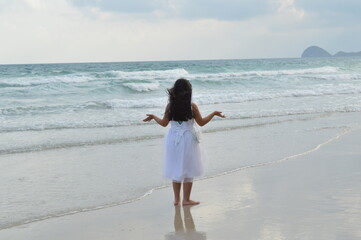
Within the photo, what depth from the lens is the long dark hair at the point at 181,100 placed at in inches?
257

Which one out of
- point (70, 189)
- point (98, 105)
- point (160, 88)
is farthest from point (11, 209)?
point (160, 88)

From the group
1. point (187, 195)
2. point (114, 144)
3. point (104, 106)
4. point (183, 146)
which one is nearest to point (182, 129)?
point (183, 146)

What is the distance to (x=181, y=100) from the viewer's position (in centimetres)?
654

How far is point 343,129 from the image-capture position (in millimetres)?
13281

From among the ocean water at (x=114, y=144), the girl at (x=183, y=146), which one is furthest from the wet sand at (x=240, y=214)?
the ocean water at (x=114, y=144)

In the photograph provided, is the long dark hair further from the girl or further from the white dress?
the white dress

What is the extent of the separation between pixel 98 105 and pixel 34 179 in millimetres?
13582

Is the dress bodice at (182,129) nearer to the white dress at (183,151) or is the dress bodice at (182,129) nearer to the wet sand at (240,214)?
the white dress at (183,151)

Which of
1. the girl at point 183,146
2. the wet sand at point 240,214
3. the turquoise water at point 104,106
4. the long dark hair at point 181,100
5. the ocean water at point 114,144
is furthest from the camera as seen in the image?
the turquoise water at point 104,106

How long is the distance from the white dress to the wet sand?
36 cm

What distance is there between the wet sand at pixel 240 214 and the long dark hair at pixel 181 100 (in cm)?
103

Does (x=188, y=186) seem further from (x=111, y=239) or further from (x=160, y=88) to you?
(x=160, y=88)

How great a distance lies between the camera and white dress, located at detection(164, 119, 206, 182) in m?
6.66

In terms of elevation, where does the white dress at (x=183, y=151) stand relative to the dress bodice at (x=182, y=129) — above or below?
below
